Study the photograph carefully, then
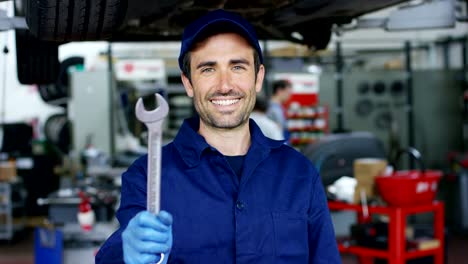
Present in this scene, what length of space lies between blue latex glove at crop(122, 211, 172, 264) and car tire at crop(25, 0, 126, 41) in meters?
0.98

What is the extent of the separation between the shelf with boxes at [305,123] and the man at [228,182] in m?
7.37

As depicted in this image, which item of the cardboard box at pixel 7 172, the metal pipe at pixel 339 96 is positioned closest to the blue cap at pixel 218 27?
the cardboard box at pixel 7 172

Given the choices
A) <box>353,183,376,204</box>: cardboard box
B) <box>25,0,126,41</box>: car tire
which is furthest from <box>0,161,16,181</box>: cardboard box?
<box>25,0,126,41</box>: car tire

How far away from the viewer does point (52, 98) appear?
5.38m

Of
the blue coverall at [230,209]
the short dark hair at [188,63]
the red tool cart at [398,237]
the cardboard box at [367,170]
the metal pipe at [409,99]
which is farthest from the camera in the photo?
the metal pipe at [409,99]

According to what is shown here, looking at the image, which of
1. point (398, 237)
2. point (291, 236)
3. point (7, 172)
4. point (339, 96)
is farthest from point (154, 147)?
point (339, 96)

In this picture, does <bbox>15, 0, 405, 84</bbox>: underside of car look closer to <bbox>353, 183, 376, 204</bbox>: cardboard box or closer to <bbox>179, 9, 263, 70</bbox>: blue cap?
<bbox>179, 9, 263, 70</bbox>: blue cap

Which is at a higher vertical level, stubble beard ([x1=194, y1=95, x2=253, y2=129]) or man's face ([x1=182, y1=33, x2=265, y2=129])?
man's face ([x1=182, y1=33, x2=265, y2=129])

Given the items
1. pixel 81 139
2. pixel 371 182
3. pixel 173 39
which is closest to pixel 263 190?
pixel 173 39

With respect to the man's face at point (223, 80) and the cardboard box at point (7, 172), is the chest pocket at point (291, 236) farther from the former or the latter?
the cardboard box at point (7, 172)

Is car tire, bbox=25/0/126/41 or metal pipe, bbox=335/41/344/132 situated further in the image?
metal pipe, bbox=335/41/344/132

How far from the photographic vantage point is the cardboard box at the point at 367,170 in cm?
445

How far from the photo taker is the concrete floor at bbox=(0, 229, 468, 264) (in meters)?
6.46

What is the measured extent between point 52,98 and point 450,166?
16.6ft
